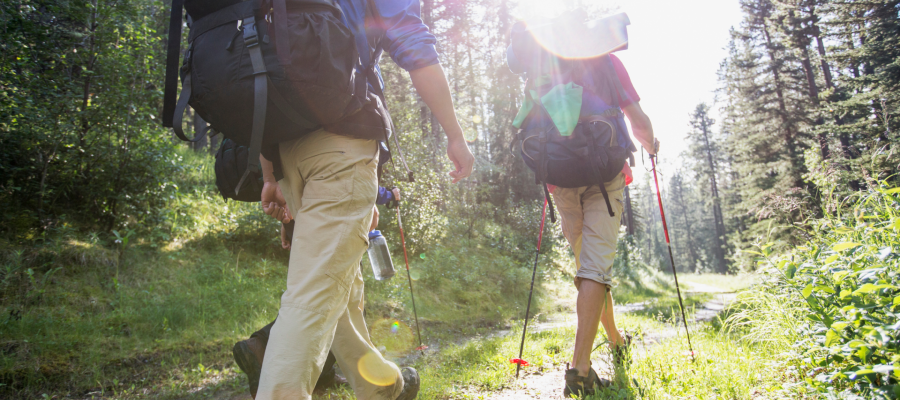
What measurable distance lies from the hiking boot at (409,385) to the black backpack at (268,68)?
1.21 metres

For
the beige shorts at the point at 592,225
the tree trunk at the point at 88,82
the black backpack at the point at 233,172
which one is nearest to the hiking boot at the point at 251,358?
the black backpack at the point at 233,172

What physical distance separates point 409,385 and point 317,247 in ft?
3.22

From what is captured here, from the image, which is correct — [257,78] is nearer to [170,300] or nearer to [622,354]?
[622,354]

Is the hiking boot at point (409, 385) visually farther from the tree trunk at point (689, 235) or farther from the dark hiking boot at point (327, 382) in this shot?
the tree trunk at point (689, 235)

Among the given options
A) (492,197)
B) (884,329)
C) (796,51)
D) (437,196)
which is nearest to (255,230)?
(437,196)

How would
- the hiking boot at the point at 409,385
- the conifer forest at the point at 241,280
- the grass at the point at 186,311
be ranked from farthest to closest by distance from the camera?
the grass at the point at 186,311 < the conifer forest at the point at 241,280 < the hiking boot at the point at 409,385

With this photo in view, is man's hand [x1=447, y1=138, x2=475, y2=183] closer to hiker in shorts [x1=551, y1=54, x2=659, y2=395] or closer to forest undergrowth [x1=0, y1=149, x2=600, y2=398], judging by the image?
hiker in shorts [x1=551, y1=54, x2=659, y2=395]

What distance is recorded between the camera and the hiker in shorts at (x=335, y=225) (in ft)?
4.49

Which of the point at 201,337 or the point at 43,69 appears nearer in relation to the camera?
the point at 201,337

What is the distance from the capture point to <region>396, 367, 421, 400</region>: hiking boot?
2.04m

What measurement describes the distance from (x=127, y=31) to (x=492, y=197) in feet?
43.2

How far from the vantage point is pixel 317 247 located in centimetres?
146

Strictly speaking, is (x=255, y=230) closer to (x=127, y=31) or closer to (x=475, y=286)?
(x=127, y=31)

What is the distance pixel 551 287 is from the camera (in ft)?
36.3
